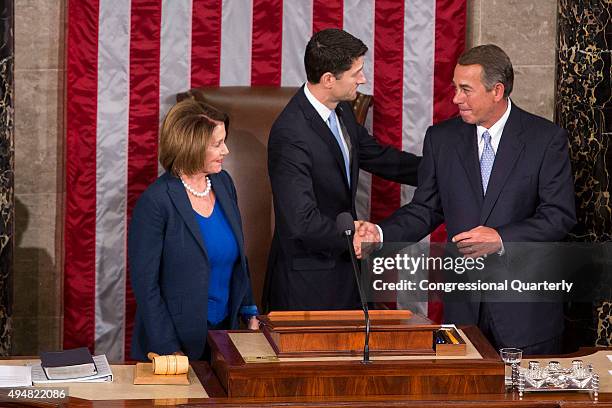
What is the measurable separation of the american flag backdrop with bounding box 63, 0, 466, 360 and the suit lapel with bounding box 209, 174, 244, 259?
1.49 meters

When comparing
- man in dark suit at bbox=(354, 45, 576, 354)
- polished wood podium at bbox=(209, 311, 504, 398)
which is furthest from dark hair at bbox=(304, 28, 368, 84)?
polished wood podium at bbox=(209, 311, 504, 398)

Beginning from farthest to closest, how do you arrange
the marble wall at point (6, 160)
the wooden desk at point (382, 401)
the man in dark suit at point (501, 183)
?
the marble wall at point (6, 160)
the man in dark suit at point (501, 183)
the wooden desk at point (382, 401)

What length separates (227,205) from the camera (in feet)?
Answer: 17.6

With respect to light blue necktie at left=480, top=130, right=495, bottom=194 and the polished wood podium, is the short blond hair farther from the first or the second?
light blue necktie at left=480, top=130, right=495, bottom=194

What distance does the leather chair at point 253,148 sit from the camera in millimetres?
6574

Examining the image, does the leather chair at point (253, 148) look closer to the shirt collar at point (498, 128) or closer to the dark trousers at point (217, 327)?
the shirt collar at point (498, 128)

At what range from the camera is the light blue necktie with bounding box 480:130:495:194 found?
5.61 meters

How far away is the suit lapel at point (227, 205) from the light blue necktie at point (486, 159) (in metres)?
1.13

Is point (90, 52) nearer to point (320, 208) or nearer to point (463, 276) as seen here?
point (320, 208)

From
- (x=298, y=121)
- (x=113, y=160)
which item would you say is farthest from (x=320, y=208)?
(x=113, y=160)

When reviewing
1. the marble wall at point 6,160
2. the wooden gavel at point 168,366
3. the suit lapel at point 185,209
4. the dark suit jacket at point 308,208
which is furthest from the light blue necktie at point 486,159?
the marble wall at point 6,160

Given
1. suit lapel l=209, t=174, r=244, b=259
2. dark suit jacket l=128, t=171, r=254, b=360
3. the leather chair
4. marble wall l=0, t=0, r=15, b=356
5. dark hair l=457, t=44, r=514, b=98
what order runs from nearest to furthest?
dark suit jacket l=128, t=171, r=254, b=360 < suit lapel l=209, t=174, r=244, b=259 < dark hair l=457, t=44, r=514, b=98 < marble wall l=0, t=0, r=15, b=356 < the leather chair

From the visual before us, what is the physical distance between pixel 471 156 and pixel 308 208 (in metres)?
0.77

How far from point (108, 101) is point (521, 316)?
8.48ft
